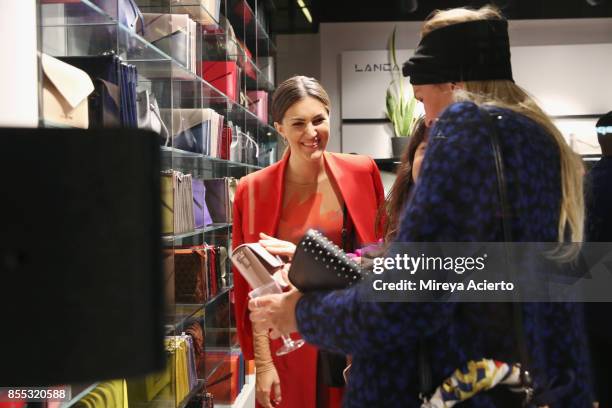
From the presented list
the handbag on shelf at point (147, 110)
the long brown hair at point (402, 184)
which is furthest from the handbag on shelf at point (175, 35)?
the long brown hair at point (402, 184)

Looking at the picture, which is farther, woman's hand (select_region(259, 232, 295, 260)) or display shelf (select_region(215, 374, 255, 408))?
display shelf (select_region(215, 374, 255, 408))

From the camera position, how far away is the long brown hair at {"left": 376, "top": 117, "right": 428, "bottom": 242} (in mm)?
1184

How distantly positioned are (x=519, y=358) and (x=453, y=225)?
0.20 meters

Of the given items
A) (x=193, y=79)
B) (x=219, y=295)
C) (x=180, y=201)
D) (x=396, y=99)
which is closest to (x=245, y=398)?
(x=219, y=295)

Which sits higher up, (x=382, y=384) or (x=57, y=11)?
(x=57, y=11)

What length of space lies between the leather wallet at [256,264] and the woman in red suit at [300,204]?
0.39m

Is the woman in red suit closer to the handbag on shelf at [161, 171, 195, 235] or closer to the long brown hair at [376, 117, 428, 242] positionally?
the long brown hair at [376, 117, 428, 242]

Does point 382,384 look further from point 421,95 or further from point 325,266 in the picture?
point 421,95

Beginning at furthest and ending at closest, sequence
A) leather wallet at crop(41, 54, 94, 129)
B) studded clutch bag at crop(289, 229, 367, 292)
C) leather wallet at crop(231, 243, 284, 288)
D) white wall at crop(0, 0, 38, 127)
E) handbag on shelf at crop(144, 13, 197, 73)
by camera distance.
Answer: handbag on shelf at crop(144, 13, 197, 73) < leather wallet at crop(41, 54, 94, 129) < white wall at crop(0, 0, 38, 127) < leather wallet at crop(231, 243, 284, 288) < studded clutch bag at crop(289, 229, 367, 292)

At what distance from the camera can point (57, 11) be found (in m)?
1.47

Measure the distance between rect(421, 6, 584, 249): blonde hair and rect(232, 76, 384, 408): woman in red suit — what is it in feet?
2.04

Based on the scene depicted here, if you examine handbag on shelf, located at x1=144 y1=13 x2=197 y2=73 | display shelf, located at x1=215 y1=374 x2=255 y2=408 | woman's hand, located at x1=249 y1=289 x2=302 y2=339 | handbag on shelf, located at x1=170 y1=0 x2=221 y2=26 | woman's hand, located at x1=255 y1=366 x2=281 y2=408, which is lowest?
display shelf, located at x1=215 y1=374 x2=255 y2=408

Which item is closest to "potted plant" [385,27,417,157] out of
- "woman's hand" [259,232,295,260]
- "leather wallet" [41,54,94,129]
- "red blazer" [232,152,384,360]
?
"red blazer" [232,152,384,360]

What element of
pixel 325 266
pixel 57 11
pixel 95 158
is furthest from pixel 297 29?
pixel 95 158
